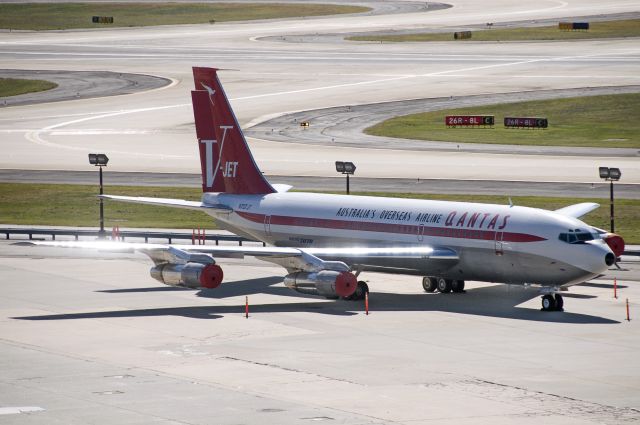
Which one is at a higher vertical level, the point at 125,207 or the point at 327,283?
the point at 327,283

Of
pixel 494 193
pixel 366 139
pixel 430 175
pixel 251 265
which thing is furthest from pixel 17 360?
pixel 366 139

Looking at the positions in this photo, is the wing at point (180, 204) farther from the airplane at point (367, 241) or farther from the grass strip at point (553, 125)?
the grass strip at point (553, 125)

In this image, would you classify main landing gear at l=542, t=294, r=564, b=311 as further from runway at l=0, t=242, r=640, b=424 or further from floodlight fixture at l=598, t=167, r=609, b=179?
floodlight fixture at l=598, t=167, r=609, b=179

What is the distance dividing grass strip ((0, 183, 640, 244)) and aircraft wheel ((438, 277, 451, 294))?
20.2 m

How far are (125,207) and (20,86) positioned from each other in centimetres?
7545

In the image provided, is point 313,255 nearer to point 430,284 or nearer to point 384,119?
point 430,284

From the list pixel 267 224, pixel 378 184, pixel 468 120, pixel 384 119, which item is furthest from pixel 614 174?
pixel 384 119

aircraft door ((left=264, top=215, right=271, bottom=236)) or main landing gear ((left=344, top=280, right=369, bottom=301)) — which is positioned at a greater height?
aircraft door ((left=264, top=215, right=271, bottom=236))

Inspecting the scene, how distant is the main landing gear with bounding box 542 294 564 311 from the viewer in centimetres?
5769

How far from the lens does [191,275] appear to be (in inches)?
2291

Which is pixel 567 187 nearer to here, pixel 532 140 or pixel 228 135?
pixel 532 140

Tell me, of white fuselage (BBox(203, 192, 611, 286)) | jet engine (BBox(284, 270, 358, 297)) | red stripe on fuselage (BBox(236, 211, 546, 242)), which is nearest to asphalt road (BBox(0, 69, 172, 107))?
Result: white fuselage (BBox(203, 192, 611, 286))

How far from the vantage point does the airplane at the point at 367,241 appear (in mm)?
57500

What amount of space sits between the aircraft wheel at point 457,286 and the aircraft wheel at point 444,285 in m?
0.19
